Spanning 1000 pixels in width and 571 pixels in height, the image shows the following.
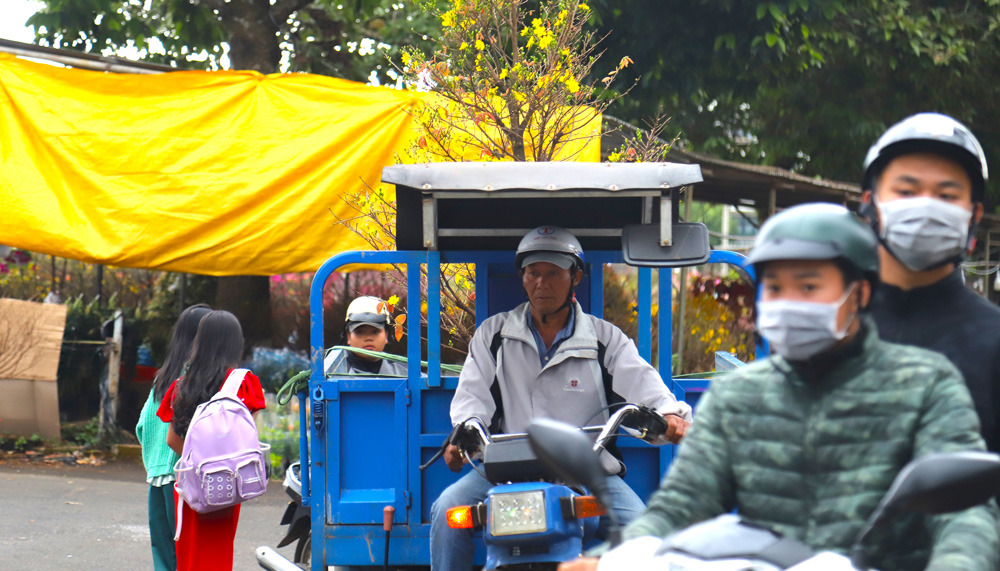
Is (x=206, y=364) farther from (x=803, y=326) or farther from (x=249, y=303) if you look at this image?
(x=249, y=303)

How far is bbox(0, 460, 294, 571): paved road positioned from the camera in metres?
6.99

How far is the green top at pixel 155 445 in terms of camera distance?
503 centimetres

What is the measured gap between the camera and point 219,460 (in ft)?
14.6

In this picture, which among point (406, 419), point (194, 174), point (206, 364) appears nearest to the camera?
point (406, 419)

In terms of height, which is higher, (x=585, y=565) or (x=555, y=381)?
(x=555, y=381)

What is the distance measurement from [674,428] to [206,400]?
2.16 meters

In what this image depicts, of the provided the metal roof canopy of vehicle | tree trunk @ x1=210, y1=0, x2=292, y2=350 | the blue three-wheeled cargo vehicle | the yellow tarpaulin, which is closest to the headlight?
the blue three-wheeled cargo vehicle

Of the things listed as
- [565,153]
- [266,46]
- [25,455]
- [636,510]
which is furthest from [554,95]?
[25,455]

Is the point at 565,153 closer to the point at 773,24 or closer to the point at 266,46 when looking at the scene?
the point at 773,24

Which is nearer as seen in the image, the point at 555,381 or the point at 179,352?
the point at 555,381

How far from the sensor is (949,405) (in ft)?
6.51

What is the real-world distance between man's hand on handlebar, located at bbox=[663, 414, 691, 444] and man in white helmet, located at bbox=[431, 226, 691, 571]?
0.04 feet

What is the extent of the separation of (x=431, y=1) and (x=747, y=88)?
5956 millimetres

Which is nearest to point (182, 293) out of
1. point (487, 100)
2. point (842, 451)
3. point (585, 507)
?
point (487, 100)
